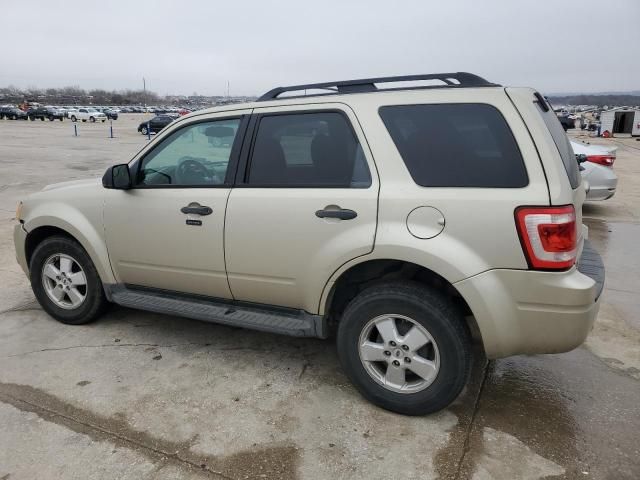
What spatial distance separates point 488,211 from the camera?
2.61 meters

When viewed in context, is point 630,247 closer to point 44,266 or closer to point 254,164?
point 254,164

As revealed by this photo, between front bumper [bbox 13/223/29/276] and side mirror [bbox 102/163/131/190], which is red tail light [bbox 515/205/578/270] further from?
front bumper [bbox 13/223/29/276]

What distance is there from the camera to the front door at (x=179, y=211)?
3.43 meters

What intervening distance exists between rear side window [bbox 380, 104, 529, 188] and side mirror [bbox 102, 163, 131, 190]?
193 centimetres

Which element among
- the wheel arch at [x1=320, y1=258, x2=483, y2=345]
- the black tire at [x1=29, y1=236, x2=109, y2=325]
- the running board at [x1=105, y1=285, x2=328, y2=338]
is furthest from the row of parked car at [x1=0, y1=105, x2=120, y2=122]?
the wheel arch at [x1=320, y1=258, x2=483, y2=345]

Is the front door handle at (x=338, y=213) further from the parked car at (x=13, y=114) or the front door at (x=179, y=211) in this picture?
the parked car at (x=13, y=114)

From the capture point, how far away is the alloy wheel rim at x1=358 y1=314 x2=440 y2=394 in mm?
2865

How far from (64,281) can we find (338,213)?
8.46 feet

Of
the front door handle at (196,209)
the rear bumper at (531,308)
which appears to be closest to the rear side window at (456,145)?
the rear bumper at (531,308)

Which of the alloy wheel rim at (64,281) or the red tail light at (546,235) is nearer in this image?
the red tail light at (546,235)

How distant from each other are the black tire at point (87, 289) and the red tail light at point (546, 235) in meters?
3.21

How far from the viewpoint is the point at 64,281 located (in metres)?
4.18

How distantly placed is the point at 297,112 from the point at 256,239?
0.85 meters

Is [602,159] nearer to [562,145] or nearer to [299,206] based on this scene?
[562,145]
